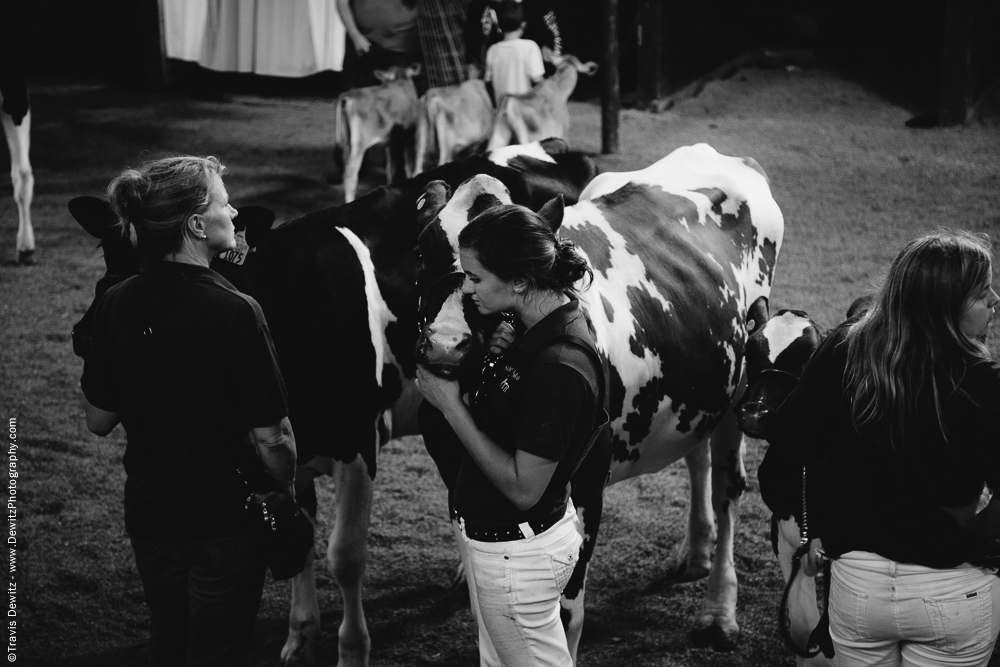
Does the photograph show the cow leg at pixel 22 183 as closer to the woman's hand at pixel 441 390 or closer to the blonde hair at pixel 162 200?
the blonde hair at pixel 162 200

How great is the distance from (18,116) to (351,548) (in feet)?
19.6

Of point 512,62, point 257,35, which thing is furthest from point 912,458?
point 257,35

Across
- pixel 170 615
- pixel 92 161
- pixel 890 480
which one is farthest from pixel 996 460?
pixel 92 161

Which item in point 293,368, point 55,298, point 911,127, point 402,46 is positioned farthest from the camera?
point 911,127

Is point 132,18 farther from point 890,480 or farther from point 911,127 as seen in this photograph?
point 890,480

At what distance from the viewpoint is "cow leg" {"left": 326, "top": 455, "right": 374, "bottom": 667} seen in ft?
10.2

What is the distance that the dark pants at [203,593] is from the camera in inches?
87.1

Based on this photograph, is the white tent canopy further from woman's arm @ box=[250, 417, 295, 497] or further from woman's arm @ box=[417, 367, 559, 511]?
woman's arm @ box=[417, 367, 559, 511]

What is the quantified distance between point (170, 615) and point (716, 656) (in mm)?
1875

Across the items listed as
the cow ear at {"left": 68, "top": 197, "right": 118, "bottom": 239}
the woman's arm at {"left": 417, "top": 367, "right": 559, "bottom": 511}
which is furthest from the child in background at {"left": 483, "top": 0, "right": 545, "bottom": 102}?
the woman's arm at {"left": 417, "top": 367, "right": 559, "bottom": 511}

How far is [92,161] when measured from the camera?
10.1 metres

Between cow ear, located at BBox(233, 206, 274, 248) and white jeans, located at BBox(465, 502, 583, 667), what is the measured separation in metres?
1.18

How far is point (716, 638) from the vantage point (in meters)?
3.37

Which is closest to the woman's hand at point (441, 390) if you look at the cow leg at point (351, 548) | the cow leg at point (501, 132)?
the cow leg at point (351, 548)
